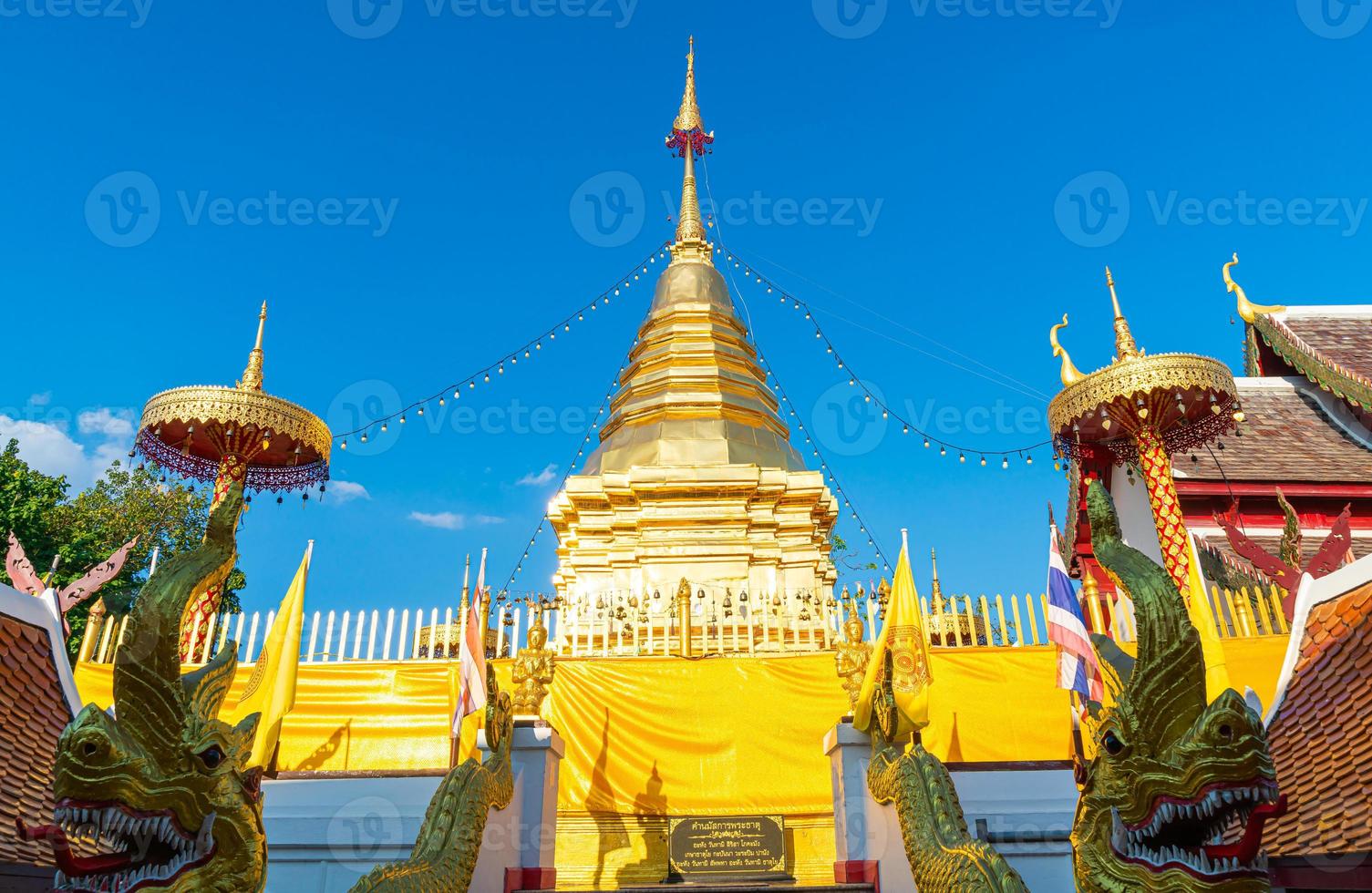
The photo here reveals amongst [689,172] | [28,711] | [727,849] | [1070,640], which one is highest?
[689,172]

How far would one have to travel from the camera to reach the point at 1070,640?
7473mm

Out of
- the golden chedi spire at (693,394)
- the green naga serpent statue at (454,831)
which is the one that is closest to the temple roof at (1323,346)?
the golden chedi spire at (693,394)

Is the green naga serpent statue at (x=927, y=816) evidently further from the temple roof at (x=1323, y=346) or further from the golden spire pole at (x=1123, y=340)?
the temple roof at (x=1323, y=346)

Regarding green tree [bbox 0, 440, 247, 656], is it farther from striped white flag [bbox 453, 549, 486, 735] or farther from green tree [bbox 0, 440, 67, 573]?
striped white flag [bbox 453, 549, 486, 735]

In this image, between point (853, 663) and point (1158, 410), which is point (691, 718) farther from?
point (1158, 410)

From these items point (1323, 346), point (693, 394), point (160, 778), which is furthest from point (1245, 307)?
point (160, 778)

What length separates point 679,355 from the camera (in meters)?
19.5

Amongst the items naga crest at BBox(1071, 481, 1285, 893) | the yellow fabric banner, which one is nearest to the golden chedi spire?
the yellow fabric banner

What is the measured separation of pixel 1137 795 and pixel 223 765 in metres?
3.49

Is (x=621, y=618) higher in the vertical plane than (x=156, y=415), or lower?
lower

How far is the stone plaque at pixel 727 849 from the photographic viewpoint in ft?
26.3

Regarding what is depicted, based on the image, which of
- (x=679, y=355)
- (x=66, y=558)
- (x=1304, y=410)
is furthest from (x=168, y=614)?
(x=66, y=558)

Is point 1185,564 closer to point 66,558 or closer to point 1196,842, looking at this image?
point 1196,842

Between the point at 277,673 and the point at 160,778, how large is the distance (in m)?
5.63
